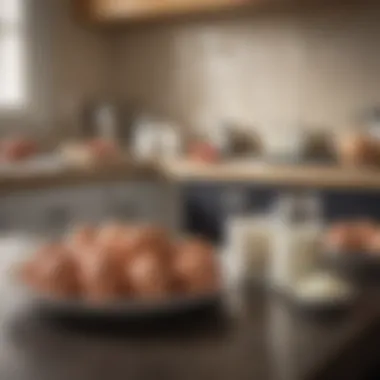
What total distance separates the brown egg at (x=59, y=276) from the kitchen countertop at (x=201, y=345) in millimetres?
35

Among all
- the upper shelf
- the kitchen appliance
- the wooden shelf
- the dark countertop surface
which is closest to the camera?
the dark countertop surface

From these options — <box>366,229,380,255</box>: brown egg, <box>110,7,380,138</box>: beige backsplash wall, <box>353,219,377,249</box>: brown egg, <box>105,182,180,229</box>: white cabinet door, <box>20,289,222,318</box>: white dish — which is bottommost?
<box>105,182,180,229</box>: white cabinet door

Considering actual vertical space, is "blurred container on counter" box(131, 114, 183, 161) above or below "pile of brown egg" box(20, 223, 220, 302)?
above

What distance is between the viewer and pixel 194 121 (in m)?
3.65

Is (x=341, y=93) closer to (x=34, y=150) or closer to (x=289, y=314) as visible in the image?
(x=34, y=150)

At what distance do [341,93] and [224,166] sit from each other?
656 mm

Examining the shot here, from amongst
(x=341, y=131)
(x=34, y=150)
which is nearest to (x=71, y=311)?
(x=34, y=150)

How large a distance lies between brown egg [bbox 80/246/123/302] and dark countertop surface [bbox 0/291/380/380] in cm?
3

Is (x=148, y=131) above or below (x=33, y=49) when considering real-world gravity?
below

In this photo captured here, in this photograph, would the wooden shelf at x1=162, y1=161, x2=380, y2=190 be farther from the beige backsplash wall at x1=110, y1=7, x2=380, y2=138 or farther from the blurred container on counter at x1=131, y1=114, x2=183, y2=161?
the beige backsplash wall at x1=110, y1=7, x2=380, y2=138

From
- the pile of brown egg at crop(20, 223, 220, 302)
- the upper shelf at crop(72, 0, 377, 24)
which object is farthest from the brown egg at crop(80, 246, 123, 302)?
the upper shelf at crop(72, 0, 377, 24)

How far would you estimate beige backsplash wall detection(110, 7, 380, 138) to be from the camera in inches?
128

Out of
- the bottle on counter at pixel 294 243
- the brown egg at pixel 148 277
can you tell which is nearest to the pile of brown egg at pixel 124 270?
the brown egg at pixel 148 277

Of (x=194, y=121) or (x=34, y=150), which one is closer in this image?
(x=34, y=150)
